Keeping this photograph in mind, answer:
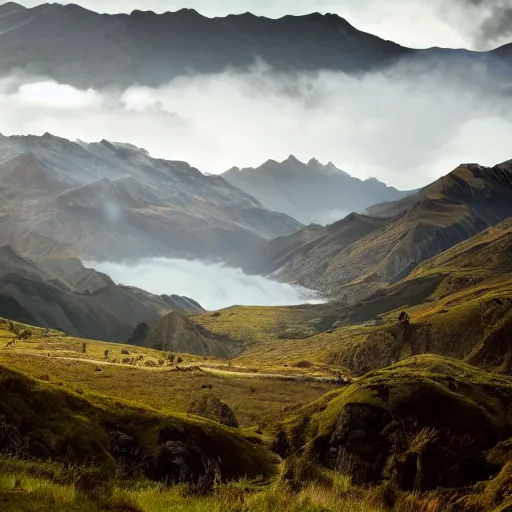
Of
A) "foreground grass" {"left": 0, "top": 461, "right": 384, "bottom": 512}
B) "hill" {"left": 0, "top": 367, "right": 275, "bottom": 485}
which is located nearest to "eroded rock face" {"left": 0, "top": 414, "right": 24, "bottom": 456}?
"hill" {"left": 0, "top": 367, "right": 275, "bottom": 485}

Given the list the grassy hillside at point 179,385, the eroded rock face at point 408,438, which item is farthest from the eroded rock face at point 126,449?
the grassy hillside at point 179,385

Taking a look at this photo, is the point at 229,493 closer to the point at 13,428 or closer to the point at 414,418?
the point at 13,428

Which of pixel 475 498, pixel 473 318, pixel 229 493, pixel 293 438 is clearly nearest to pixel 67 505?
pixel 229 493

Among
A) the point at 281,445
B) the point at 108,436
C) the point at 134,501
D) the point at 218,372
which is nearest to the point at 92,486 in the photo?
the point at 134,501

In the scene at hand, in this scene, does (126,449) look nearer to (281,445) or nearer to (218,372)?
(281,445)

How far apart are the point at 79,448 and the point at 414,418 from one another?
23.7 meters

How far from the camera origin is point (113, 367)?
120m

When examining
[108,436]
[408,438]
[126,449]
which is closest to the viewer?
[108,436]

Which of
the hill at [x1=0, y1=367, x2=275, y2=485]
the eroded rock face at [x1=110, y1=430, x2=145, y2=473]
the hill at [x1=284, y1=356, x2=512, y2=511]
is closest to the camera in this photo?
the hill at [x1=0, y1=367, x2=275, y2=485]

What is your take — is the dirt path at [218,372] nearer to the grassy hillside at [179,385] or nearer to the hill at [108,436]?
the grassy hillside at [179,385]

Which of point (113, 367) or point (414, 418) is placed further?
point (113, 367)

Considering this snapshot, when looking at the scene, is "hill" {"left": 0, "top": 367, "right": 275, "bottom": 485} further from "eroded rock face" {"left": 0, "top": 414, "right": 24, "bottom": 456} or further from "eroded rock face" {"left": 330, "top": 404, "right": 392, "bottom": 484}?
"eroded rock face" {"left": 330, "top": 404, "right": 392, "bottom": 484}

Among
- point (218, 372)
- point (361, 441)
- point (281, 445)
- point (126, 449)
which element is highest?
point (126, 449)

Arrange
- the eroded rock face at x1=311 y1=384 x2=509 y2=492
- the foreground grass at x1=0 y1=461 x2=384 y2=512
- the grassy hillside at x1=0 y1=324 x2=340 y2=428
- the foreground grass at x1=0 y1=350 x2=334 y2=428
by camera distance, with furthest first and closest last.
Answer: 1. the foreground grass at x1=0 y1=350 x2=334 y2=428
2. the grassy hillside at x1=0 y1=324 x2=340 y2=428
3. the eroded rock face at x1=311 y1=384 x2=509 y2=492
4. the foreground grass at x1=0 y1=461 x2=384 y2=512
